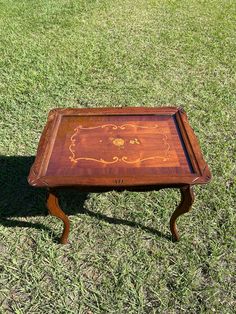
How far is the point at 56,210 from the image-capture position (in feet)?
9.70

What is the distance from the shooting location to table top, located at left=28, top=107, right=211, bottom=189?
268 centimetres

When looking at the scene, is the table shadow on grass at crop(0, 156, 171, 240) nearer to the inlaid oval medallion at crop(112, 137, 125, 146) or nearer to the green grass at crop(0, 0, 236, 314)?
the green grass at crop(0, 0, 236, 314)

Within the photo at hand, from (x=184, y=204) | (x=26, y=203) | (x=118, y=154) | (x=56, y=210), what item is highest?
(x=118, y=154)

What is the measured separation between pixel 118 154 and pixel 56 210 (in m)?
0.69

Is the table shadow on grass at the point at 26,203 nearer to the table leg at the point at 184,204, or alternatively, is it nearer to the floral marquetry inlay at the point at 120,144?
the table leg at the point at 184,204

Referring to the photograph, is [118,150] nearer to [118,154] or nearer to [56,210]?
[118,154]

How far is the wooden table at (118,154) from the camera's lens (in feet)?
8.78

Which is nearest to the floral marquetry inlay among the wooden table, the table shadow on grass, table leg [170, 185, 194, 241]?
the wooden table

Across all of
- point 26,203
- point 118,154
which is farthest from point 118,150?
point 26,203

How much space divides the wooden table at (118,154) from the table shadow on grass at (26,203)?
0.39 m

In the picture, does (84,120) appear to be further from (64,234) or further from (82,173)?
(64,234)

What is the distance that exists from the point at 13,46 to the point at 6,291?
496 cm

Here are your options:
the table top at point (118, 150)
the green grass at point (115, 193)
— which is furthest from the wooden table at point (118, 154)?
the green grass at point (115, 193)

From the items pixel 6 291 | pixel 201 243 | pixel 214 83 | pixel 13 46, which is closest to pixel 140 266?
pixel 201 243
